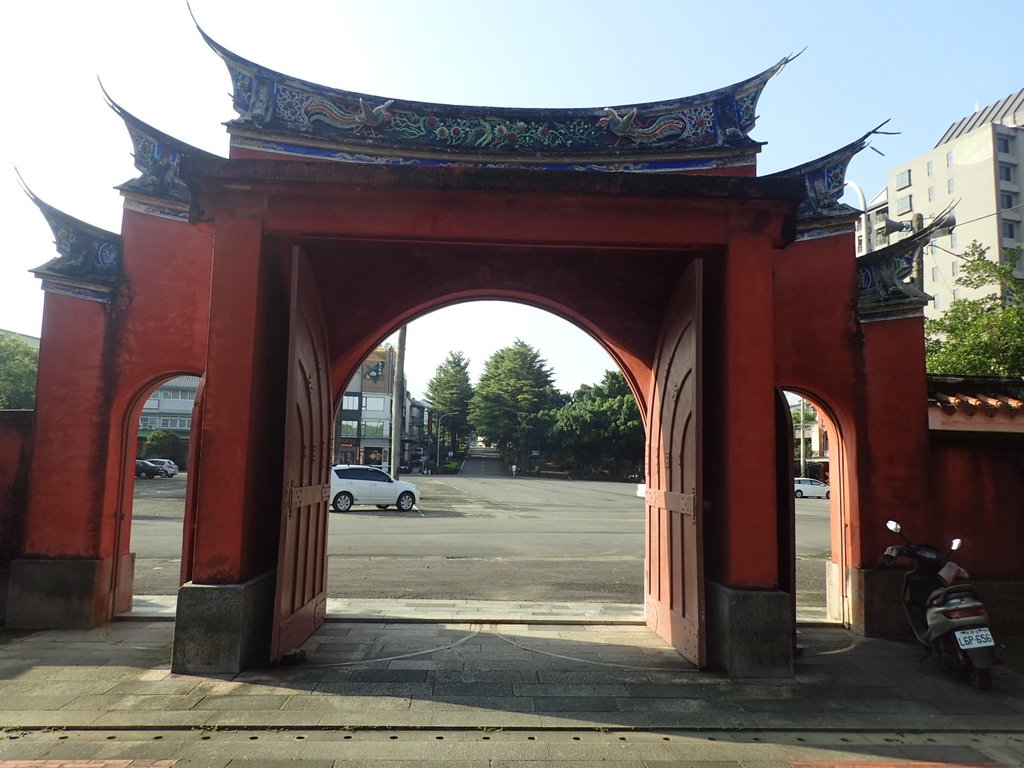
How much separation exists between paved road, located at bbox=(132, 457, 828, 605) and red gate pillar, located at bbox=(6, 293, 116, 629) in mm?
2052

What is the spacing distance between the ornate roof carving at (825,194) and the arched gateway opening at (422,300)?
27mm

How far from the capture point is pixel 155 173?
695cm

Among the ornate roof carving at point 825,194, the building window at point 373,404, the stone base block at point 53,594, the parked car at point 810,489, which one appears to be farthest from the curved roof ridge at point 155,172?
the building window at point 373,404

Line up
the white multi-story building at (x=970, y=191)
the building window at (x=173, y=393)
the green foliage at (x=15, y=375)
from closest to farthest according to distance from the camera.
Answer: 1. the green foliage at (x=15, y=375)
2. the white multi-story building at (x=970, y=191)
3. the building window at (x=173, y=393)

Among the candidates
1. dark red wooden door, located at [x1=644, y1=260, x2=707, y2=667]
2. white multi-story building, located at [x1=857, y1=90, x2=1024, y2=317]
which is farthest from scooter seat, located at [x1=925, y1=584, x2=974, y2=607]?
white multi-story building, located at [x1=857, y1=90, x2=1024, y2=317]

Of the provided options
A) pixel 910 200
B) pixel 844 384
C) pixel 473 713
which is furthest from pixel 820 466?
pixel 473 713

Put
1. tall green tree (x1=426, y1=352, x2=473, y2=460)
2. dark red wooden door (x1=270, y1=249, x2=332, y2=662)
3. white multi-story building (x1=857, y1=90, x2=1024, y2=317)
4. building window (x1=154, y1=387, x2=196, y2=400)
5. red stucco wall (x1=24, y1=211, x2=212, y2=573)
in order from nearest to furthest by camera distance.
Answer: dark red wooden door (x1=270, y1=249, x2=332, y2=662) → red stucco wall (x1=24, y1=211, x2=212, y2=573) → white multi-story building (x1=857, y1=90, x2=1024, y2=317) → building window (x1=154, y1=387, x2=196, y2=400) → tall green tree (x1=426, y1=352, x2=473, y2=460)

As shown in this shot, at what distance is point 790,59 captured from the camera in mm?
6812

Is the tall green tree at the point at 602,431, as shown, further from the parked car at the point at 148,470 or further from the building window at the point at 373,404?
the parked car at the point at 148,470

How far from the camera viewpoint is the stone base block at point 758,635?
5168 millimetres

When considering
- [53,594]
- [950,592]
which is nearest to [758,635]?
[950,592]

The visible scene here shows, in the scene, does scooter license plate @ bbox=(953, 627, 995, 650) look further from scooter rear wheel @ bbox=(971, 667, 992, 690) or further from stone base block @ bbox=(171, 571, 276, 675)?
stone base block @ bbox=(171, 571, 276, 675)

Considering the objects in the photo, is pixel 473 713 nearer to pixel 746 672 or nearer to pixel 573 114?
pixel 746 672

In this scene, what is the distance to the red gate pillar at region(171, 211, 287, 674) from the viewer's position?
5039mm
